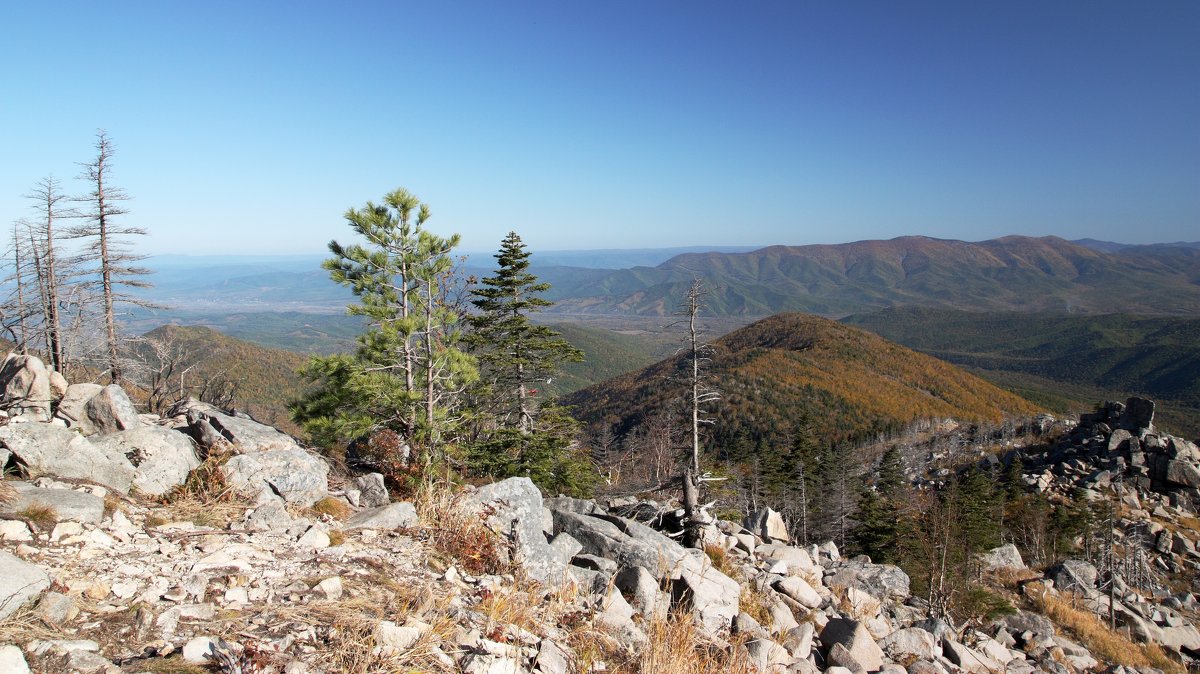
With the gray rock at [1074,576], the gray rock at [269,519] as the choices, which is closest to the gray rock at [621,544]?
the gray rock at [269,519]

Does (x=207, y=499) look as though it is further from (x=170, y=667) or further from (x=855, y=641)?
(x=855, y=641)

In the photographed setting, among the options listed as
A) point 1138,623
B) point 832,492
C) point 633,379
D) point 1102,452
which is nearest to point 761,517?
point 1138,623

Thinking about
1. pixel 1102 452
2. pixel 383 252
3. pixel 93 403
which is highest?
pixel 383 252

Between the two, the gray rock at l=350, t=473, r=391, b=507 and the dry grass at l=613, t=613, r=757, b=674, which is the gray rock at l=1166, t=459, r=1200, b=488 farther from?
the gray rock at l=350, t=473, r=391, b=507

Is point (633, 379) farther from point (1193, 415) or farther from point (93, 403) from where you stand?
point (1193, 415)

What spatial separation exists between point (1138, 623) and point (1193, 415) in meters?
215

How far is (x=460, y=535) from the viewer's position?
5.89m

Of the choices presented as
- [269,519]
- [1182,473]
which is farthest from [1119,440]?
[269,519]

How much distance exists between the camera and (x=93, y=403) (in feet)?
24.2

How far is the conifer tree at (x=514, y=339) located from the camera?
1850cm

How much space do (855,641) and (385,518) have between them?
5520 mm

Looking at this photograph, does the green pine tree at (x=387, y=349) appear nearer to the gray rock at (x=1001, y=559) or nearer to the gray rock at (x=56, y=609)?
the gray rock at (x=56, y=609)

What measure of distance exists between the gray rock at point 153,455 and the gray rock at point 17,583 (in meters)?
2.67

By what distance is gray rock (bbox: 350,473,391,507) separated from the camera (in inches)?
293
